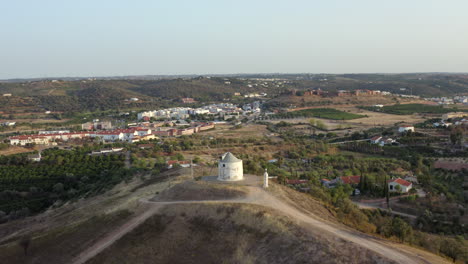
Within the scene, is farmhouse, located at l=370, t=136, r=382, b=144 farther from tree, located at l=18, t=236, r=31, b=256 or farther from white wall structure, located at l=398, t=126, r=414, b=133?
tree, located at l=18, t=236, r=31, b=256

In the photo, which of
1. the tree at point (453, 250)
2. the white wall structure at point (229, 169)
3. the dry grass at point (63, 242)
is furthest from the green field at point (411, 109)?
the dry grass at point (63, 242)

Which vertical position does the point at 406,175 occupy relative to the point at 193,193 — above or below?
below

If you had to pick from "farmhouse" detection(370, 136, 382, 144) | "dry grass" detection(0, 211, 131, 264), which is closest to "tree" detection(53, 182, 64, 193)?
"dry grass" detection(0, 211, 131, 264)

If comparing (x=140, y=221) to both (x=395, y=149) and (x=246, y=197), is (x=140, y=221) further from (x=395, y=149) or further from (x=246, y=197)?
(x=395, y=149)

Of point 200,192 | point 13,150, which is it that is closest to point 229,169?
point 200,192

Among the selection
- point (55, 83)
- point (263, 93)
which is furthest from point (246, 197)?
point (55, 83)
